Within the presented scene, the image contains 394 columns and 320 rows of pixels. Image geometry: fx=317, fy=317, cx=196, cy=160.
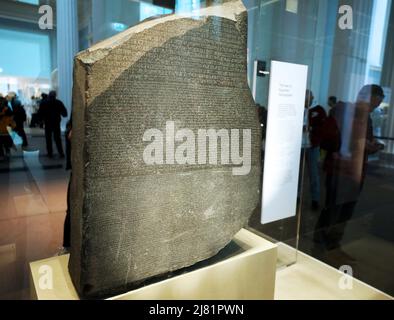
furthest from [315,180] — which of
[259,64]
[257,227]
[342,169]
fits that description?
[259,64]

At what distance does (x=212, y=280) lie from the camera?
1307 millimetres

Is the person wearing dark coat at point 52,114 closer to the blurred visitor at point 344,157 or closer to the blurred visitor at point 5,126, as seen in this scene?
the blurred visitor at point 5,126

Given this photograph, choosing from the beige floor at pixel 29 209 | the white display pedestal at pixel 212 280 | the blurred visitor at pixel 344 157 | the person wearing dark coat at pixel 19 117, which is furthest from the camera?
the blurred visitor at pixel 344 157

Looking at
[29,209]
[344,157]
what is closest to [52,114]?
[29,209]

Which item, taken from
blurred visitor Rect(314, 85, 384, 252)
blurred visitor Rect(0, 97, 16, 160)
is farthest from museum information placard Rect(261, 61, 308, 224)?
blurred visitor Rect(0, 97, 16, 160)

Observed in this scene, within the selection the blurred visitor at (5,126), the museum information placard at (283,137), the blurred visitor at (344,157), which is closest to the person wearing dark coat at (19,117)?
the blurred visitor at (5,126)

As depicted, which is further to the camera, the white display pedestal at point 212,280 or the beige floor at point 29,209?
the beige floor at point 29,209

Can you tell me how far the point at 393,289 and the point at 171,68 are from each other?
202cm

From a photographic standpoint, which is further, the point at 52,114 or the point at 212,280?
the point at 52,114

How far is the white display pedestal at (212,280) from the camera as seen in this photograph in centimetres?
116

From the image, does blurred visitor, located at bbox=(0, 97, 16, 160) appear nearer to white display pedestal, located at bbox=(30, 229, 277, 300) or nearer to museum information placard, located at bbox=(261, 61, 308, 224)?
white display pedestal, located at bbox=(30, 229, 277, 300)

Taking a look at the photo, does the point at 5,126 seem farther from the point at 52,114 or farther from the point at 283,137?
the point at 283,137

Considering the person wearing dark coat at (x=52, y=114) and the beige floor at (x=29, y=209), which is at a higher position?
the person wearing dark coat at (x=52, y=114)

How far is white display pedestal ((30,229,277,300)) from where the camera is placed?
1162mm
